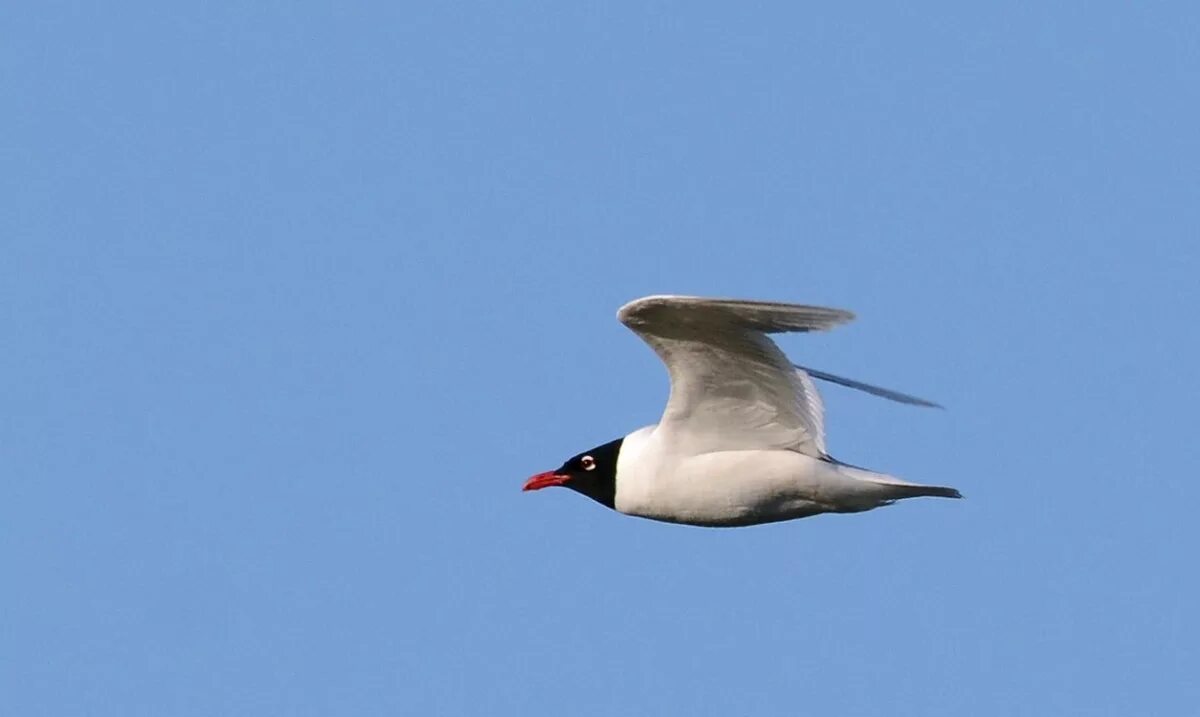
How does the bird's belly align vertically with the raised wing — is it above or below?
below

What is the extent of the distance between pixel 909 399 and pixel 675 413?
5.31 ft

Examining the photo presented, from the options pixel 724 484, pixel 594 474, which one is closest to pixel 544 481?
pixel 594 474

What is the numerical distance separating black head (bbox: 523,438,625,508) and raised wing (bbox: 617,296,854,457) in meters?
0.69

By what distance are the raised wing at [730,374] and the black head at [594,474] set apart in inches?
27.3

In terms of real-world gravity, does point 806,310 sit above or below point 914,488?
above

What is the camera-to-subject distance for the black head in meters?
14.4

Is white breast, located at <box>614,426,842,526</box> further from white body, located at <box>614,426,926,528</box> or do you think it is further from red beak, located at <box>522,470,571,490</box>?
red beak, located at <box>522,470,571,490</box>

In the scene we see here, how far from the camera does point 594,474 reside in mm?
14539

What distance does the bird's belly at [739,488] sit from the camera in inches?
530

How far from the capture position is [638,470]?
46.3 feet

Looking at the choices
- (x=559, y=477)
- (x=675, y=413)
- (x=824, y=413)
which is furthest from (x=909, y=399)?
(x=559, y=477)

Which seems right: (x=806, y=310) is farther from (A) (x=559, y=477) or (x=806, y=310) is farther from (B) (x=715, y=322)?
(A) (x=559, y=477)

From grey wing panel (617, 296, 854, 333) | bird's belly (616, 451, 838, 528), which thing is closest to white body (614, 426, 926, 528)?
bird's belly (616, 451, 838, 528)

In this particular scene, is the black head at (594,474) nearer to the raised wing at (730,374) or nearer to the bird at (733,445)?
the bird at (733,445)
